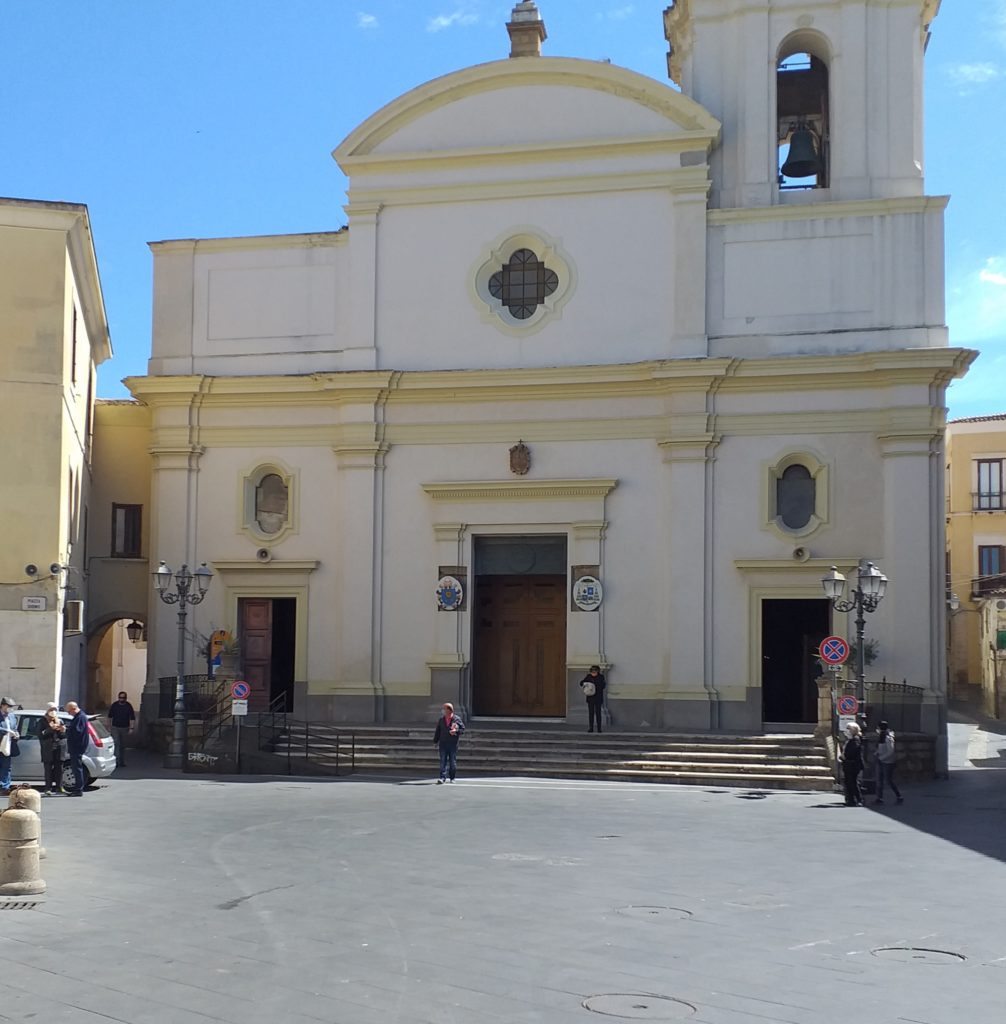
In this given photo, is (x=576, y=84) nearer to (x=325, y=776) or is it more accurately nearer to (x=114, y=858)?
(x=325, y=776)

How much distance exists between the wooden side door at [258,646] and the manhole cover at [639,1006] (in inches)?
922

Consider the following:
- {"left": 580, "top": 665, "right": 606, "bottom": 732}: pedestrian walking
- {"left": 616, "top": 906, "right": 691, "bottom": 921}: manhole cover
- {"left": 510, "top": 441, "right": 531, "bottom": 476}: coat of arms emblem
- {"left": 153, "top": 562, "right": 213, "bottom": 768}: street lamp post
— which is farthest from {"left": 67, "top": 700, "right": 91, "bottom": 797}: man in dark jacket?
{"left": 616, "top": 906, "right": 691, "bottom": 921}: manhole cover

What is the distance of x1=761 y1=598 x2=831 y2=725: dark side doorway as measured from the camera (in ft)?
96.8

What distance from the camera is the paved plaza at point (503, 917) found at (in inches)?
346

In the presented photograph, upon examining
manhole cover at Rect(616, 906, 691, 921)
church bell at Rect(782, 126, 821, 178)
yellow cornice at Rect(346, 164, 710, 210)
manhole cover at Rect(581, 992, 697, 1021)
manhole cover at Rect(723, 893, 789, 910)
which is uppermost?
church bell at Rect(782, 126, 821, 178)

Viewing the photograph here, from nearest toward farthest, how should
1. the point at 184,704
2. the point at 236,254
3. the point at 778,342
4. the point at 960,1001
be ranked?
the point at 960,1001, the point at 184,704, the point at 778,342, the point at 236,254

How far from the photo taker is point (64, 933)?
35.5 ft

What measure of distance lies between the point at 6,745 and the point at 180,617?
→ 749 cm

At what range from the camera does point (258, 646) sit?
3169 centimetres

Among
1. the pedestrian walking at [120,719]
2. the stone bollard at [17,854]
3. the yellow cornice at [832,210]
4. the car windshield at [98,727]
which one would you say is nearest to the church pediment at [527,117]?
the yellow cornice at [832,210]

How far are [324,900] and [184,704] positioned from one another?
52.5ft

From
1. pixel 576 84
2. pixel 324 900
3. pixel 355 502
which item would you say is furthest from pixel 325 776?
pixel 576 84

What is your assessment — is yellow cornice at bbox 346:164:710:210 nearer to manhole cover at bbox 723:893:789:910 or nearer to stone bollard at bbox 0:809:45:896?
manhole cover at bbox 723:893:789:910

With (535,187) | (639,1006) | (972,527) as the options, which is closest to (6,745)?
(639,1006)
